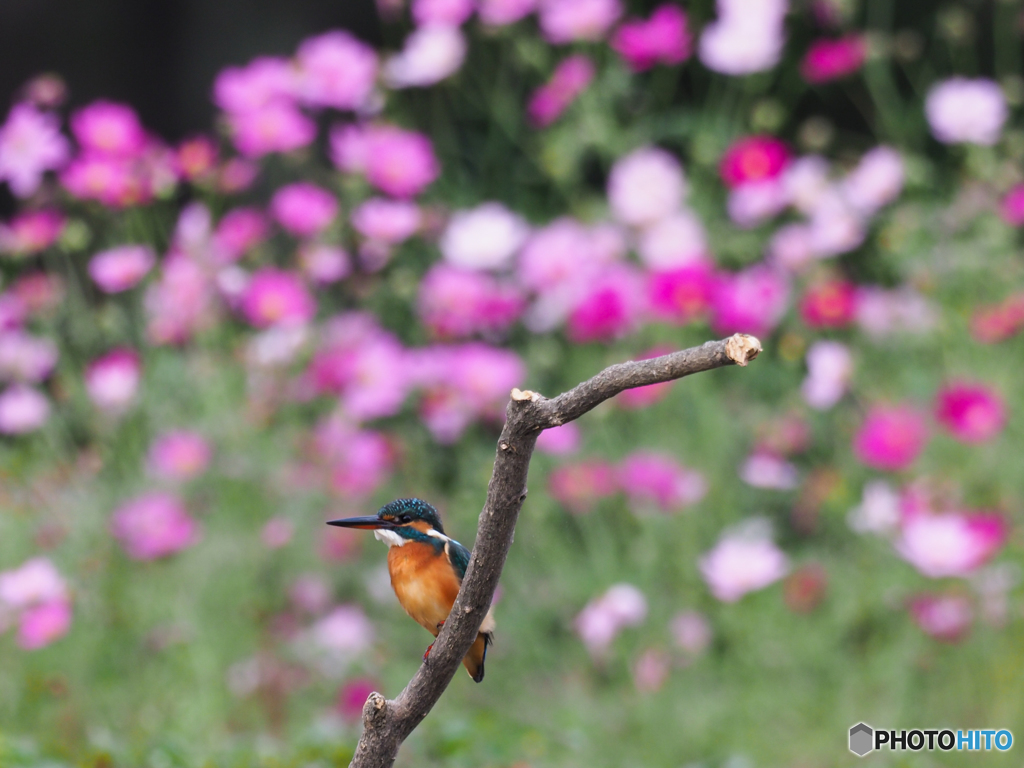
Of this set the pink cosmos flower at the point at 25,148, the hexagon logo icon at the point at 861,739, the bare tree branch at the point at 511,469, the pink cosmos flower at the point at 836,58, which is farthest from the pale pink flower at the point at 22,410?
the bare tree branch at the point at 511,469

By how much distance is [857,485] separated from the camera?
92.0 inches

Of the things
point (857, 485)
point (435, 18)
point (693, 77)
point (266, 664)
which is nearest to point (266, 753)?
point (266, 664)

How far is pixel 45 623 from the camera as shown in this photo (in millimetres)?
1877

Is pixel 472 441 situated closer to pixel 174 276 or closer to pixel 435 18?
pixel 174 276

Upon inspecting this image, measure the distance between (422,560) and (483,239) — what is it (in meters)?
2.03

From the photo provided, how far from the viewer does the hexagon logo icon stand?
1.75m

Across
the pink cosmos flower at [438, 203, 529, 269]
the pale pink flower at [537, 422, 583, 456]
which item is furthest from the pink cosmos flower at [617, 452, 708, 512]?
the pink cosmos flower at [438, 203, 529, 269]

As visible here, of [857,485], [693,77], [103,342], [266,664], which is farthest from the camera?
[693,77]

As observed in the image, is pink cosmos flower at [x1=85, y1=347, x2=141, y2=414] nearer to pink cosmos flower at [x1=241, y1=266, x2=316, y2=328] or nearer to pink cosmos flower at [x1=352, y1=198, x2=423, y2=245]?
pink cosmos flower at [x1=241, y1=266, x2=316, y2=328]

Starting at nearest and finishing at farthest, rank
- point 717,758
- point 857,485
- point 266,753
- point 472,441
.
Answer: point 266,753 → point 717,758 → point 857,485 → point 472,441

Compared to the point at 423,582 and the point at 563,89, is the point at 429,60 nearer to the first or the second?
the point at 563,89

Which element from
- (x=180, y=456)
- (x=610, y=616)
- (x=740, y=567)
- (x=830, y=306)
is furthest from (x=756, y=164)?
(x=180, y=456)

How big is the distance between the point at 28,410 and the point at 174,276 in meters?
0.41

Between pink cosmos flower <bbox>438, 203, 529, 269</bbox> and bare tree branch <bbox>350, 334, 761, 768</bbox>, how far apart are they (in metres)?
1.98
